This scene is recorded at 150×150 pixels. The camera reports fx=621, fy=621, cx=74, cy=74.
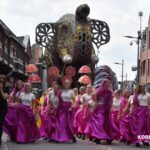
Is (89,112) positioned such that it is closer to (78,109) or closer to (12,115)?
(12,115)

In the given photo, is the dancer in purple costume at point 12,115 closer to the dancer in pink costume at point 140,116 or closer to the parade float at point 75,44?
the dancer in pink costume at point 140,116

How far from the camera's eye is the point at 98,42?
25781mm

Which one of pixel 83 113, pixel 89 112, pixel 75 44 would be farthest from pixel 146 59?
pixel 89 112

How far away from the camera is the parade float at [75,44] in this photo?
23719 millimetres

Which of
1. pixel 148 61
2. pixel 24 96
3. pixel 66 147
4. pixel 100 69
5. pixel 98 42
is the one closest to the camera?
pixel 66 147

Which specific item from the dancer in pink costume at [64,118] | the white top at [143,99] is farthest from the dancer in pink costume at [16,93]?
the white top at [143,99]

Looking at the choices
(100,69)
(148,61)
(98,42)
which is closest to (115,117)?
(100,69)

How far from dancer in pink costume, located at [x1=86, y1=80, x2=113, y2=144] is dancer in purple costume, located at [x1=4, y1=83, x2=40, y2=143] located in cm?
152

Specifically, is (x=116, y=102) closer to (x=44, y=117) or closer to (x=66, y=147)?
(x=44, y=117)

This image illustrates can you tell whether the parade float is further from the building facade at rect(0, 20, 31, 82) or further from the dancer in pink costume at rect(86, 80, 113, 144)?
the building facade at rect(0, 20, 31, 82)

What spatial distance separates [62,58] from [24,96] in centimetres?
950

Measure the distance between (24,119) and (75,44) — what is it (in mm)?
8841

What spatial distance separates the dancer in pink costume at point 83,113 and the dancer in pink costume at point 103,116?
→ 1256 millimetres

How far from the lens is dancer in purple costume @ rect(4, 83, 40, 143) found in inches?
604
